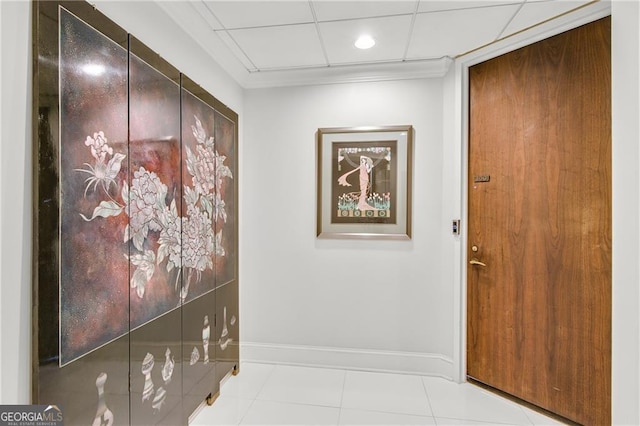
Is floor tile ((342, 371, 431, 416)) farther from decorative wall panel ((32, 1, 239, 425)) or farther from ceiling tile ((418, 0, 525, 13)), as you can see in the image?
ceiling tile ((418, 0, 525, 13))

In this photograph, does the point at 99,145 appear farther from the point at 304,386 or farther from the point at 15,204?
the point at 304,386

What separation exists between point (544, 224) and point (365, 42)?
66.5 inches

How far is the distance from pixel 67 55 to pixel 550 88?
2.54 meters

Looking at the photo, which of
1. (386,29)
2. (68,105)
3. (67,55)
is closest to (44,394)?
(68,105)

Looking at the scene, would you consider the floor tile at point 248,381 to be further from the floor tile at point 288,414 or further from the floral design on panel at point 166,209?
the floral design on panel at point 166,209

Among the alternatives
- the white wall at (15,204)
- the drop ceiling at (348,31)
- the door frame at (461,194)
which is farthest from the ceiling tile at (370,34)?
the white wall at (15,204)

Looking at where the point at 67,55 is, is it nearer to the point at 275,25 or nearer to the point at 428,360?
the point at 275,25

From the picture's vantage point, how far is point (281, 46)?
7.15 feet

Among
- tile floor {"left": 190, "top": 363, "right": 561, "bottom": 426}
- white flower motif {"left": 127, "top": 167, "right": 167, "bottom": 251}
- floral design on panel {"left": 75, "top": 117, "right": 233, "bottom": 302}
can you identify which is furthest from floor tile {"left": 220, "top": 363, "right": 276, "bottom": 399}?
white flower motif {"left": 127, "top": 167, "right": 167, "bottom": 251}

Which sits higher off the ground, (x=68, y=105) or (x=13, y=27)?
(x=13, y=27)

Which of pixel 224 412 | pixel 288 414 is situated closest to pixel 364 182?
pixel 288 414

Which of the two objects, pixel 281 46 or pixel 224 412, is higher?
pixel 281 46

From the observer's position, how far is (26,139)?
100 cm

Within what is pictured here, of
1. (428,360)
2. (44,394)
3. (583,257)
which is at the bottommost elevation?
(428,360)
